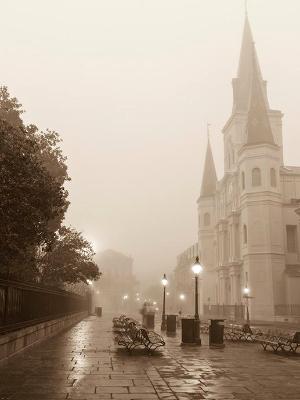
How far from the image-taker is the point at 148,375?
1010 cm

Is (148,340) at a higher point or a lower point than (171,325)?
lower

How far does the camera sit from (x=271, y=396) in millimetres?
8094

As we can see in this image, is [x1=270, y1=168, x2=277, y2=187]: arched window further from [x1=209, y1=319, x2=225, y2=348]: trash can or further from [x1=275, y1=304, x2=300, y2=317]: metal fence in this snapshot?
[x1=209, y1=319, x2=225, y2=348]: trash can

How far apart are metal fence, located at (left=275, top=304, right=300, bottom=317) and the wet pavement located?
114 ft

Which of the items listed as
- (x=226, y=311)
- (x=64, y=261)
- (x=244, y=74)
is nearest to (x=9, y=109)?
(x=64, y=261)

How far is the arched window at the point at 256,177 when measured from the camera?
5428cm

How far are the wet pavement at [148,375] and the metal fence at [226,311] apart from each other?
37.0 metres

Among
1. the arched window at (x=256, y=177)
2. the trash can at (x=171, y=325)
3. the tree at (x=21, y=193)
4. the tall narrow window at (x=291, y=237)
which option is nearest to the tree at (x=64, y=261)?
the trash can at (x=171, y=325)

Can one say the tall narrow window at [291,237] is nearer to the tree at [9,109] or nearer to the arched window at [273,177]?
the arched window at [273,177]

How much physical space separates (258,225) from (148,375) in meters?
44.8

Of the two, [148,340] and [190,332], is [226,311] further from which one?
[148,340]

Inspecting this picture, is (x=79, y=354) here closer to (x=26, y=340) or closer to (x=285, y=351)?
(x=26, y=340)

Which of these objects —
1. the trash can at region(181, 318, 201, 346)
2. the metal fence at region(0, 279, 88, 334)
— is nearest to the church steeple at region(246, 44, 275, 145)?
the metal fence at region(0, 279, 88, 334)

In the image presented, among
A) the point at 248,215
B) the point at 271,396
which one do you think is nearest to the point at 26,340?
the point at 271,396
